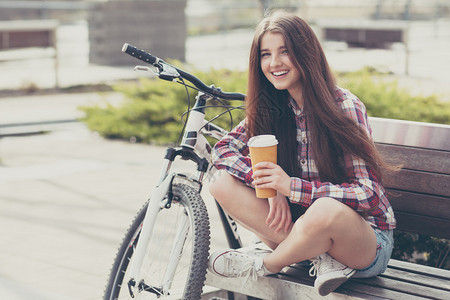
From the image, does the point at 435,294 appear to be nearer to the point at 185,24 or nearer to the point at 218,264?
the point at 218,264

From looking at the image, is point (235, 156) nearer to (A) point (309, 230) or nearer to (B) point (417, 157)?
(A) point (309, 230)

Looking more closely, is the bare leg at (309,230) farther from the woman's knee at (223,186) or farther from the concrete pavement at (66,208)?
the concrete pavement at (66,208)

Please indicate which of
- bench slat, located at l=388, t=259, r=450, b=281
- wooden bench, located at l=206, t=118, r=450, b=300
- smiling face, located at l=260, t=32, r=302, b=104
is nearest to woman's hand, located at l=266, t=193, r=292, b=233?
wooden bench, located at l=206, t=118, r=450, b=300

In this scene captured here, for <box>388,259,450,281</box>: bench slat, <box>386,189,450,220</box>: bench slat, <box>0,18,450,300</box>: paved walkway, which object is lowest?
<box>0,18,450,300</box>: paved walkway

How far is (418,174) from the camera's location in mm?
3475

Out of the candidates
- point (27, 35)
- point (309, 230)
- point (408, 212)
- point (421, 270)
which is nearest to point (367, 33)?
point (27, 35)

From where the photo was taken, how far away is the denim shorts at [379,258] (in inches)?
121

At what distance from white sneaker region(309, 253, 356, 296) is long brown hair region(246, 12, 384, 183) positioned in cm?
31

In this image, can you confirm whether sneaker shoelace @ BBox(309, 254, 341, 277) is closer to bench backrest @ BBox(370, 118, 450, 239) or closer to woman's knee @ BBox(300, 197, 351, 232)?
woman's knee @ BBox(300, 197, 351, 232)

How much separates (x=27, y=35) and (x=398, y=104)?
706 cm

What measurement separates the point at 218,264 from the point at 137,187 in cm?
345

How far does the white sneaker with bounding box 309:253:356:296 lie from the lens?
115 inches

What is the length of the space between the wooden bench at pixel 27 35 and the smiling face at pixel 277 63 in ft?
31.7

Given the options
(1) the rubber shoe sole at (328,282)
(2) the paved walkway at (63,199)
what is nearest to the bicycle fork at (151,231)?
(1) the rubber shoe sole at (328,282)
